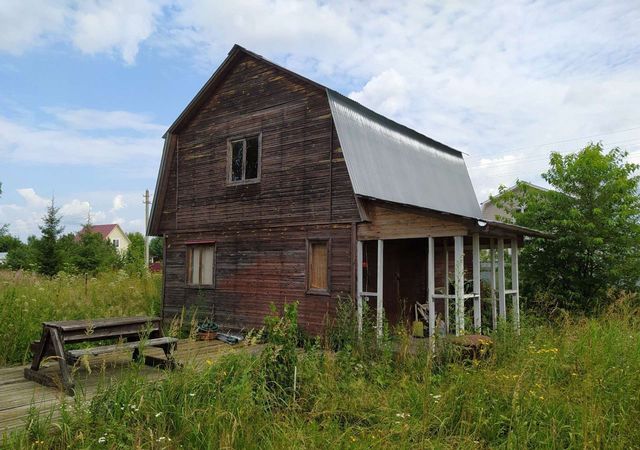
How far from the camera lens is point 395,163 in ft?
38.1

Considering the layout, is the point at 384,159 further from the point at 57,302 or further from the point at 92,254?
the point at 92,254

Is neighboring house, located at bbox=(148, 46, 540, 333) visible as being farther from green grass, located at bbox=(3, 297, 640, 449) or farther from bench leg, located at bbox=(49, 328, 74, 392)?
bench leg, located at bbox=(49, 328, 74, 392)

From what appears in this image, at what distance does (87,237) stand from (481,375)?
88.2 feet

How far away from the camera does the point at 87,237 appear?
2766cm

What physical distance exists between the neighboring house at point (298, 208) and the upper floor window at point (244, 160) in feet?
0.10

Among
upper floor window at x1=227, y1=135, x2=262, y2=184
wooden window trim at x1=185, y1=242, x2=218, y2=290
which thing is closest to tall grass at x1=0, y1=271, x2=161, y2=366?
wooden window trim at x1=185, y1=242, x2=218, y2=290

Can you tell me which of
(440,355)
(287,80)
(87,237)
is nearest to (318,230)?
(287,80)

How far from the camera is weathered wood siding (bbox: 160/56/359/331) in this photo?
10.2 metres

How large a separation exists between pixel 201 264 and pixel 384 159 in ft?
18.0

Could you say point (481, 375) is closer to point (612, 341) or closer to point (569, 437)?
point (569, 437)

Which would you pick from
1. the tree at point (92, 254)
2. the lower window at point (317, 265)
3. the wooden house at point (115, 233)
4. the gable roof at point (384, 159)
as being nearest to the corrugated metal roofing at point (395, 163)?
the gable roof at point (384, 159)

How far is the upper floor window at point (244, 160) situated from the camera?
38.3 ft

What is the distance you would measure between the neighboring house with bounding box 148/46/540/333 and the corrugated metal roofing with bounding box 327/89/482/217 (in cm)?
4

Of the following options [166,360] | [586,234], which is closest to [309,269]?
[166,360]
